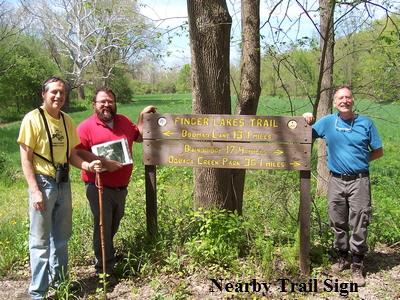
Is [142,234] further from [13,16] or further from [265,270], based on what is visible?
[13,16]

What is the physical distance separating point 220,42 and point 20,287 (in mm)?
3433

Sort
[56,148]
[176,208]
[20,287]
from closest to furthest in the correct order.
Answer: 1. [56,148]
2. [20,287]
3. [176,208]

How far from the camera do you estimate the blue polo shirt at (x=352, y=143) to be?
143 inches

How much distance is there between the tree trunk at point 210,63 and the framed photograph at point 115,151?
1.03 m

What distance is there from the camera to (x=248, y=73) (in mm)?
4809

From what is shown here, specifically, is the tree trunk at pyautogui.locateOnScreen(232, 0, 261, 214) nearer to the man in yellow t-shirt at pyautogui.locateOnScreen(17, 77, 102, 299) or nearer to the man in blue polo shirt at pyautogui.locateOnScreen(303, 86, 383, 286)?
the man in blue polo shirt at pyautogui.locateOnScreen(303, 86, 383, 286)

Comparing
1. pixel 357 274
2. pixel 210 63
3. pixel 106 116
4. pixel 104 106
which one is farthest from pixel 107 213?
pixel 357 274

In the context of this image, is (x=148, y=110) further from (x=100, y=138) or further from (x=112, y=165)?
(x=112, y=165)

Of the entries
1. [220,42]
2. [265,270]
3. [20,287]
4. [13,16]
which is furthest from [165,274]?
[13,16]

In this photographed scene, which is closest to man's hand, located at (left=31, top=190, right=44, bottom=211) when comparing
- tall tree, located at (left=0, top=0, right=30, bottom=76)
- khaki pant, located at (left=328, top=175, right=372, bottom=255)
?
khaki pant, located at (left=328, top=175, right=372, bottom=255)

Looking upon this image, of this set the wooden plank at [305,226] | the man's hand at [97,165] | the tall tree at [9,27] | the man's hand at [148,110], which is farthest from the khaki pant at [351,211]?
the tall tree at [9,27]

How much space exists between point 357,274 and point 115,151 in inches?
112

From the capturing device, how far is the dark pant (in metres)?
3.63

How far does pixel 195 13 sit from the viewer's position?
405 centimetres
